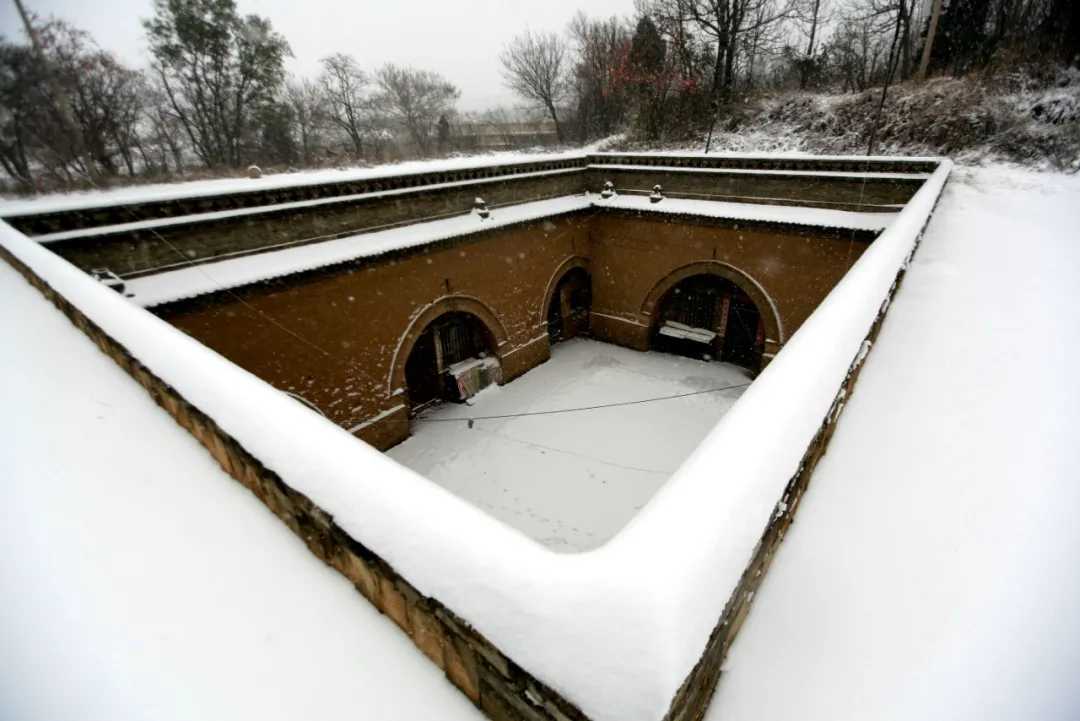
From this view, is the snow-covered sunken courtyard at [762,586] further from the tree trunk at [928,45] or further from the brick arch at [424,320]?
the tree trunk at [928,45]

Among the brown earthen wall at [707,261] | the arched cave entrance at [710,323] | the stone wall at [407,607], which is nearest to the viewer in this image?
the stone wall at [407,607]

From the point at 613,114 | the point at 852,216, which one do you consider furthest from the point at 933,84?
the point at 613,114

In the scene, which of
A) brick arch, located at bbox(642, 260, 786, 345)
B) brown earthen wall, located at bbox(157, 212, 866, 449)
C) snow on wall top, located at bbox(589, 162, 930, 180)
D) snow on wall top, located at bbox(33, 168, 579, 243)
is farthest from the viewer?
brick arch, located at bbox(642, 260, 786, 345)

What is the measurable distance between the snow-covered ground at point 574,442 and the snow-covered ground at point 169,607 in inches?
194

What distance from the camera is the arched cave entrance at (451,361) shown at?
934 centimetres

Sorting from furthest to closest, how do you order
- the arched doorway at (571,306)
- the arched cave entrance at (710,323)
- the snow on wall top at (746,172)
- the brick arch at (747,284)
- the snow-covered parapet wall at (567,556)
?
the arched doorway at (571,306) → the arched cave entrance at (710,323) → the brick arch at (747,284) → the snow on wall top at (746,172) → the snow-covered parapet wall at (567,556)

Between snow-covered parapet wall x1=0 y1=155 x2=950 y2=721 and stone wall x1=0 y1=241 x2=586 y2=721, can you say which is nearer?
snow-covered parapet wall x1=0 y1=155 x2=950 y2=721

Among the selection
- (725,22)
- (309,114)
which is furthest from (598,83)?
(309,114)

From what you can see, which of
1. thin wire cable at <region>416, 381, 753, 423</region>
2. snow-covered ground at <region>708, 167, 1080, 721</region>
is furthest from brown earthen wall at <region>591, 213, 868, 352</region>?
snow-covered ground at <region>708, 167, 1080, 721</region>

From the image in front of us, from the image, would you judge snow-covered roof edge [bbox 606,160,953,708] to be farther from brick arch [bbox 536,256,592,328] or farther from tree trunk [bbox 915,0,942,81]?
tree trunk [bbox 915,0,942,81]

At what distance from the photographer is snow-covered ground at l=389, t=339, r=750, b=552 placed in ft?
23.0

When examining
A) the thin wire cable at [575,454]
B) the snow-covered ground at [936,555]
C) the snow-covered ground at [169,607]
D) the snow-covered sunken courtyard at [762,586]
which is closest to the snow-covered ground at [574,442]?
the thin wire cable at [575,454]

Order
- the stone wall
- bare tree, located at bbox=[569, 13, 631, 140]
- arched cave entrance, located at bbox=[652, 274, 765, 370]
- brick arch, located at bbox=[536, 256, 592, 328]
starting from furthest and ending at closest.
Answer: bare tree, located at bbox=[569, 13, 631, 140] < brick arch, located at bbox=[536, 256, 592, 328] < arched cave entrance, located at bbox=[652, 274, 765, 370] < the stone wall

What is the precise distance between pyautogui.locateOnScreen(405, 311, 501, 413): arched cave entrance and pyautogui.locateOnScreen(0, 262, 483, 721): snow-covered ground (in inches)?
263
